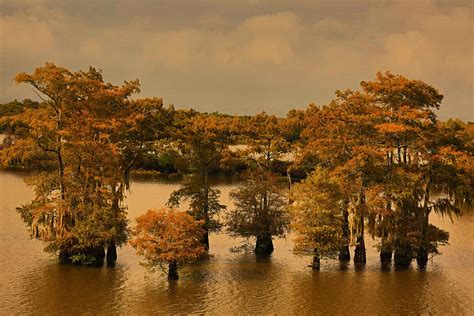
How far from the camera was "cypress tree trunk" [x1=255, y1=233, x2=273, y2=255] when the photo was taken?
5056 cm

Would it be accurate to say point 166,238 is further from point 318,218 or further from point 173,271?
point 318,218

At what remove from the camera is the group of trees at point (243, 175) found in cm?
4291

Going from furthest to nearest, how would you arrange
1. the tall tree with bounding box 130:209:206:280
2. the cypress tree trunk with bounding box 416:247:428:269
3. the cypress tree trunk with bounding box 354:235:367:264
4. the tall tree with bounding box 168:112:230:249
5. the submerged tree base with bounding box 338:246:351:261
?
the tall tree with bounding box 168:112:230:249
the submerged tree base with bounding box 338:246:351:261
the cypress tree trunk with bounding box 416:247:428:269
the cypress tree trunk with bounding box 354:235:367:264
the tall tree with bounding box 130:209:206:280

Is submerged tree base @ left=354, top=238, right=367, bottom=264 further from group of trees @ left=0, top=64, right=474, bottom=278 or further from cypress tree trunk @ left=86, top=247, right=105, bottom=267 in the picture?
cypress tree trunk @ left=86, top=247, right=105, bottom=267

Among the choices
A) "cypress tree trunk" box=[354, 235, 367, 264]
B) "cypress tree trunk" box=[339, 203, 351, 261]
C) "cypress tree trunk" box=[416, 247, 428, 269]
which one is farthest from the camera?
"cypress tree trunk" box=[416, 247, 428, 269]

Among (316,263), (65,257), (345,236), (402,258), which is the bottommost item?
(316,263)

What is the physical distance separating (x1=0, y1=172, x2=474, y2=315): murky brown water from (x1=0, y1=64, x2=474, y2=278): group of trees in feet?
5.94

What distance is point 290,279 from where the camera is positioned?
140ft

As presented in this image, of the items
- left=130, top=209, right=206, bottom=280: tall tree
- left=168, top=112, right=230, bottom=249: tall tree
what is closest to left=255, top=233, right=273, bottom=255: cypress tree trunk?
left=168, top=112, right=230, bottom=249: tall tree

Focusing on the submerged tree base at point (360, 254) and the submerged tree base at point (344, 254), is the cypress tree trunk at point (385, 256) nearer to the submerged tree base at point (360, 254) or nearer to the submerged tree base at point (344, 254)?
the submerged tree base at point (360, 254)

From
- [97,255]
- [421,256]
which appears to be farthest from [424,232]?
[97,255]

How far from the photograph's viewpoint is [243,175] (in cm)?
5194

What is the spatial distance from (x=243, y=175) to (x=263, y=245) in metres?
6.00

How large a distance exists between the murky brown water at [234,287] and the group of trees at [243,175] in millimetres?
1812
